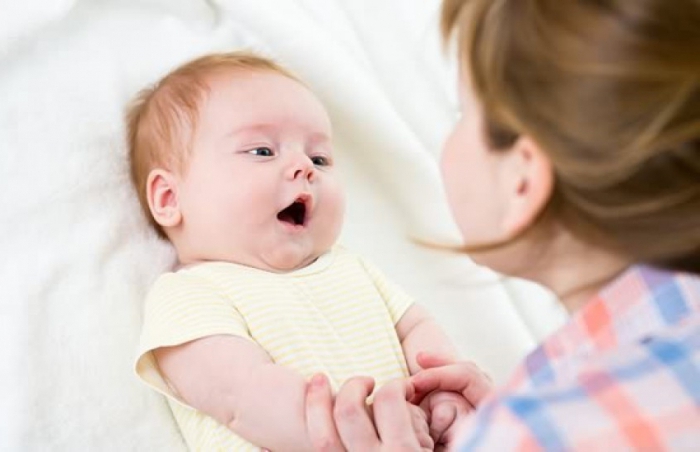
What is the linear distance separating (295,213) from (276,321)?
168mm

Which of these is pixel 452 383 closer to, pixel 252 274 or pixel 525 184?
pixel 252 274

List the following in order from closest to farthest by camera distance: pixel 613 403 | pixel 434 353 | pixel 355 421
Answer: pixel 613 403
pixel 355 421
pixel 434 353

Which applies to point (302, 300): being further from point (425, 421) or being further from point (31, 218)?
point (31, 218)

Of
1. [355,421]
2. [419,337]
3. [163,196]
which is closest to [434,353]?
[419,337]

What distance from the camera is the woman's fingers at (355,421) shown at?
1.05 metres

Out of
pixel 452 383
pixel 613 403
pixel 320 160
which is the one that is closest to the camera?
pixel 613 403

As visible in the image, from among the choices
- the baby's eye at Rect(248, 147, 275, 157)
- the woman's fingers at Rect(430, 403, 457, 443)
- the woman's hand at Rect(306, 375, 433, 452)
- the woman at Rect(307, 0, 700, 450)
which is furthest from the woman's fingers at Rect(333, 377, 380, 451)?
the baby's eye at Rect(248, 147, 275, 157)

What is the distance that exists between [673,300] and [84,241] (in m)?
0.74

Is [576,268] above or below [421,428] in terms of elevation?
above

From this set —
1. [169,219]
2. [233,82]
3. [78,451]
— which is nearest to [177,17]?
[233,82]

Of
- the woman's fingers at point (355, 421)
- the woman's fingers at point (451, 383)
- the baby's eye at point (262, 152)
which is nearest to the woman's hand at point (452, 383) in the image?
the woman's fingers at point (451, 383)

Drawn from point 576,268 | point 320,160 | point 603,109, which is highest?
point 603,109

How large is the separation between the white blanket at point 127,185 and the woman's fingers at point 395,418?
0.90 ft

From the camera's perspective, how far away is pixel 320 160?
1377 millimetres
